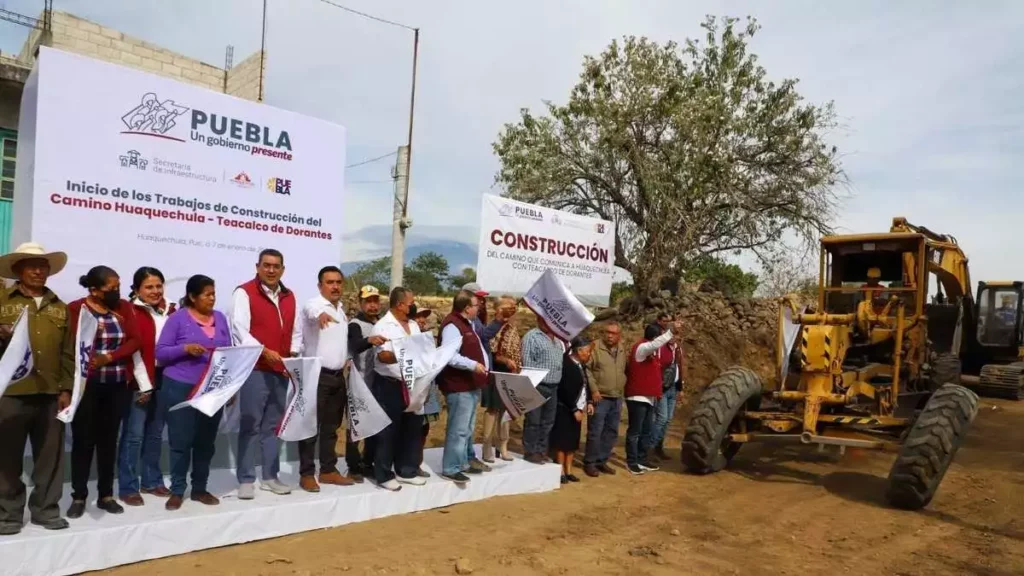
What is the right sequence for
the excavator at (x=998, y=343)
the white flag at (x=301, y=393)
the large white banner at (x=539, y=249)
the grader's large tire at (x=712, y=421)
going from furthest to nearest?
the excavator at (x=998, y=343), the large white banner at (x=539, y=249), the grader's large tire at (x=712, y=421), the white flag at (x=301, y=393)

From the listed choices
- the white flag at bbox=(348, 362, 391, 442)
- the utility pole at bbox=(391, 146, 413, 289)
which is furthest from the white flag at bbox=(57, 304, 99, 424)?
the utility pole at bbox=(391, 146, 413, 289)

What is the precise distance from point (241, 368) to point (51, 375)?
1.05 meters

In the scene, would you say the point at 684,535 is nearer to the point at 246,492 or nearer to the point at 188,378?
the point at 246,492

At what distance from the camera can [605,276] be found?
9.36 meters

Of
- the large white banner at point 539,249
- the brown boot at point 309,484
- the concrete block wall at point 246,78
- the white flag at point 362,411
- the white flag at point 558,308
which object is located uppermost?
the concrete block wall at point 246,78

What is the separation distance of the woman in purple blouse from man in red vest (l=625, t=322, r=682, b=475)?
429 cm

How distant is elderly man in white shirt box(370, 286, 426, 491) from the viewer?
18.0 ft

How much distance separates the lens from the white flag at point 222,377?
4535mm

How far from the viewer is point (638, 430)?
774cm

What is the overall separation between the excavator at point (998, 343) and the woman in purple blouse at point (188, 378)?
40.5 ft

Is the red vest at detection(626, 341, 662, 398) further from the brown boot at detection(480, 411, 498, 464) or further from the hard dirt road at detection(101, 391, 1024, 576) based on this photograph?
the brown boot at detection(480, 411, 498, 464)

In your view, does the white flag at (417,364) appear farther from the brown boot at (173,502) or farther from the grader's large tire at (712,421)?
the grader's large tire at (712,421)

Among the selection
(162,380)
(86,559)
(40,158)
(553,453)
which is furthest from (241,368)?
(553,453)

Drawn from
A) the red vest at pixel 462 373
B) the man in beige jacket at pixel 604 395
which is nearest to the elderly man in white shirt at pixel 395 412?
the red vest at pixel 462 373
